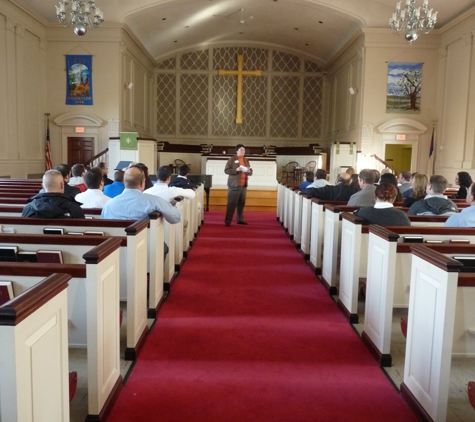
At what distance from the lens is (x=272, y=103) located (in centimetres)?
1786

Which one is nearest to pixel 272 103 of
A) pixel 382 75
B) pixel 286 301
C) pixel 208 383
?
pixel 382 75

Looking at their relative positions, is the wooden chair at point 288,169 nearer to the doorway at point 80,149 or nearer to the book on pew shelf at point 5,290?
the doorway at point 80,149

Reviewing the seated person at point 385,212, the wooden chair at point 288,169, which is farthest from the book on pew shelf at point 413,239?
the wooden chair at point 288,169

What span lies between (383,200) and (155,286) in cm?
203

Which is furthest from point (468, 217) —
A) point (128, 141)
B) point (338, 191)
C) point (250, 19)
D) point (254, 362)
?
point (250, 19)

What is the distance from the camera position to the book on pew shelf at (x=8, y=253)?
277cm

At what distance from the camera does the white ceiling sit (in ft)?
39.7

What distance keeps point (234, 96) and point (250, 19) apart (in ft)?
11.3

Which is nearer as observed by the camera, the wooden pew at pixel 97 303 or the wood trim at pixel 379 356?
the wooden pew at pixel 97 303

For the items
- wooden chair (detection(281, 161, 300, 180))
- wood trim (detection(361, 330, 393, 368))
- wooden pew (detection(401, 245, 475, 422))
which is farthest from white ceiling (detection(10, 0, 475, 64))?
wooden pew (detection(401, 245, 475, 422))

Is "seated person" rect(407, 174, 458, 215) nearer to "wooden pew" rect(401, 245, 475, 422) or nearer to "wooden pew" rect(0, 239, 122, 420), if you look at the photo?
"wooden pew" rect(401, 245, 475, 422)

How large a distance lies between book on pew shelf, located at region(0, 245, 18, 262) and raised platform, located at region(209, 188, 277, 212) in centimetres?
833

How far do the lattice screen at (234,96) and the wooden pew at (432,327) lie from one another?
15728 millimetres

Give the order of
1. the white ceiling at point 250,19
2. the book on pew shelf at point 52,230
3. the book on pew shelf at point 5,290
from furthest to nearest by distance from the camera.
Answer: the white ceiling at point 250,19 < the book on pew shelf at point 52,230 < the book on pew shelf at point 5,290
